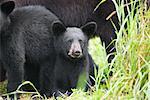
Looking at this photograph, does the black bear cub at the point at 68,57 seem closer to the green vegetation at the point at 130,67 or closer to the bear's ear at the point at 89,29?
the bear's ear at the point at 89,29

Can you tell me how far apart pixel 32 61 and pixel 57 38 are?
43 cm

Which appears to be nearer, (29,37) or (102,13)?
(29,37)

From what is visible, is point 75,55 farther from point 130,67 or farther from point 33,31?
point 130,67

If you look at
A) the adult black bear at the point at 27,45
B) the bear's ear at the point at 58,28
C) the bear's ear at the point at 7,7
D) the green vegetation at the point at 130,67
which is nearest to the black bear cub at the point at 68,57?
the bear's ear at the point at 58,28

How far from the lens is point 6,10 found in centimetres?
688

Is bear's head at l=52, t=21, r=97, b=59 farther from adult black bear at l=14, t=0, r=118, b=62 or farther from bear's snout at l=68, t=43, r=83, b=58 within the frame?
adult black bear at l=14, t=0, r=118, b=62

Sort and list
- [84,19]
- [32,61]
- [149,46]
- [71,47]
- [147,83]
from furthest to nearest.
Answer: [84,19]
[32,61]
[71,47]
[149,46]
[147,83]

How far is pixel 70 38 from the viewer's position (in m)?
6.97

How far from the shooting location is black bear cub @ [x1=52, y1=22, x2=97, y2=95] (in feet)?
22.9

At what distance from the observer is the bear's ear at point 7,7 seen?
6839 millimetres

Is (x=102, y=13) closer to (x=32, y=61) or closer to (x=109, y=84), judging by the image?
(x=32, y=61)

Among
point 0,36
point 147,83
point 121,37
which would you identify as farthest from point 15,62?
point 147,83

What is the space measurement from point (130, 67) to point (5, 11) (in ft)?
6.19

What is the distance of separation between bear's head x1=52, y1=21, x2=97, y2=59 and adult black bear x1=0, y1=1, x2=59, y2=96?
182 millimetres
